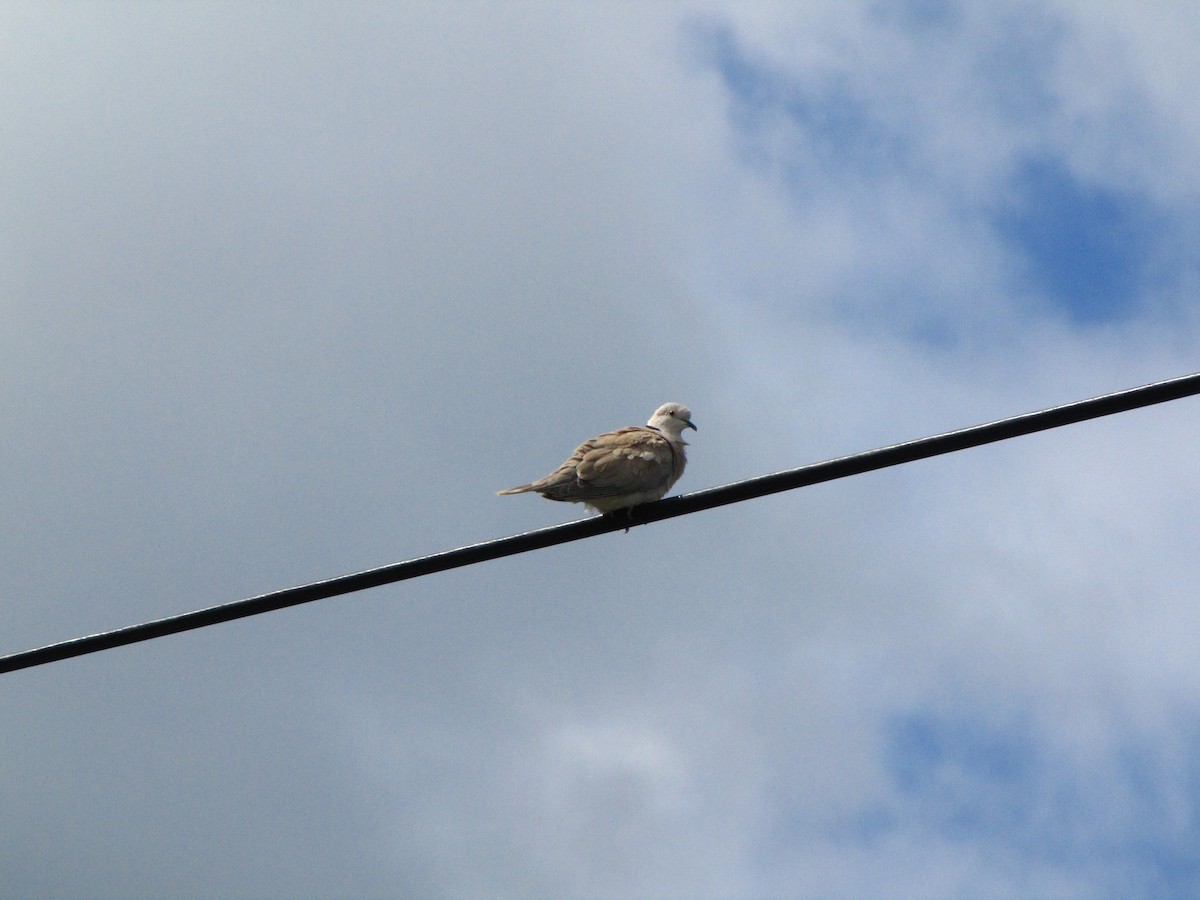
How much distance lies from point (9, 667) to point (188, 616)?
1.15 meters

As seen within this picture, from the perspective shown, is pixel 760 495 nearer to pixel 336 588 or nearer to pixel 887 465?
pixel 887 465

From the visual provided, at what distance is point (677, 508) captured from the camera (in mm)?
7180

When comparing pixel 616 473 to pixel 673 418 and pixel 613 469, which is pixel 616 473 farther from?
pixel 673 418

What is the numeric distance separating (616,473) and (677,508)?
132 inches

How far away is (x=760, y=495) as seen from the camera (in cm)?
664

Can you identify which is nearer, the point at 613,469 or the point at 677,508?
the point at 677,508

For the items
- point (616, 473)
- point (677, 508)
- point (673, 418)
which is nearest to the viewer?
point (677, 508)

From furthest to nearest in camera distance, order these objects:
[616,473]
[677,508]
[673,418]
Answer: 1. [673,418]
2. [616,473]
3. [677,508]

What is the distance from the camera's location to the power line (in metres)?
5.83

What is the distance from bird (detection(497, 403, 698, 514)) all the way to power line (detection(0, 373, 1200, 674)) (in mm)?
2843

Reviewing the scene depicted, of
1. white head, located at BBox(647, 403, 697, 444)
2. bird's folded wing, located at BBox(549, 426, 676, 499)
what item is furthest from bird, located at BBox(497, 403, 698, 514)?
white head, located at BBox(647, 403, 697, 444)

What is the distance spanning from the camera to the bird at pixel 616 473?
34.4 ft

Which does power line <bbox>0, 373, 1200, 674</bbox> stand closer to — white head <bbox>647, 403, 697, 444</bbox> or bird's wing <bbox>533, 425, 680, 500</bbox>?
bird's wing <bbox>533, 425, 680, 500</bbox>

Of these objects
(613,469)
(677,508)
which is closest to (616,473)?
(613,469)
